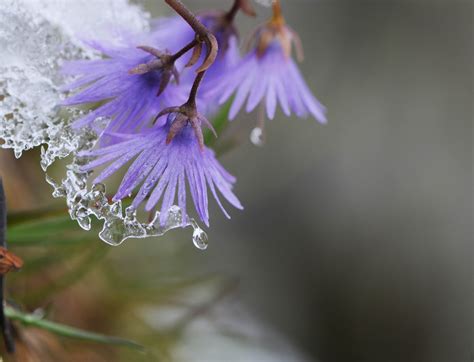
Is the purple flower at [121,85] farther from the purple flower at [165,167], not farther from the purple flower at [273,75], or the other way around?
the purple flower at [273,75]

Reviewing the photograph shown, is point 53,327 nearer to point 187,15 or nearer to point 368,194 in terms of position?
point 187,15

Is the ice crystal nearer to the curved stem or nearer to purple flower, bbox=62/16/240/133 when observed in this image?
purple flower, bbox=62/16/240/133

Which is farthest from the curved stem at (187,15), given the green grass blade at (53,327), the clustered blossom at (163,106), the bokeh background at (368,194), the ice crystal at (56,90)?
the bokeh background at (368,194)

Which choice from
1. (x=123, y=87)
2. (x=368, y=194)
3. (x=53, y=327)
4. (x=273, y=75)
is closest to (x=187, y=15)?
(x=123, y=87)

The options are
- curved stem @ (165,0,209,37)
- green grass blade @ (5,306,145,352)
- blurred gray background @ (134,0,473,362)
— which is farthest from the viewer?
blurred gray background @ (134,0,473,362)

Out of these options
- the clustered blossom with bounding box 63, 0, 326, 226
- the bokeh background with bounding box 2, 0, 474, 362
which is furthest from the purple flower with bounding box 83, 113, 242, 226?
the bokeh background with bounding box 2, 0, 474, 362

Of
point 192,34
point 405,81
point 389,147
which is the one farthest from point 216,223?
point 192,34

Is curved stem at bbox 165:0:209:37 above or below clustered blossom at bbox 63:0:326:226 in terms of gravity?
above
